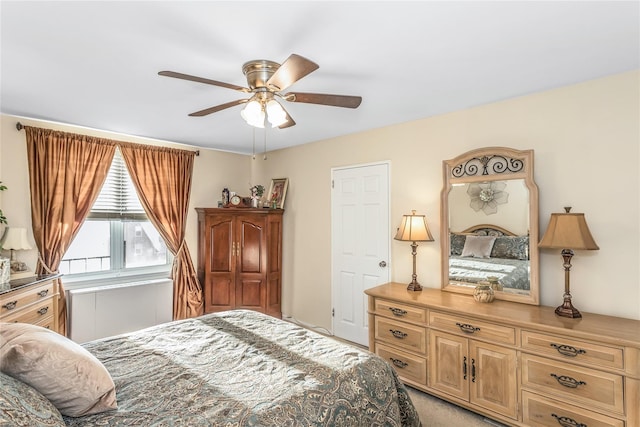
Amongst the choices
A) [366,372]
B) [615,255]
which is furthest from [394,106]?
[366,372]

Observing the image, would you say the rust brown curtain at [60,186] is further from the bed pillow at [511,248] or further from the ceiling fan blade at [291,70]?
the bed pillow at [511,248]

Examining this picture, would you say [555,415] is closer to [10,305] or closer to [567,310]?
[567,310]

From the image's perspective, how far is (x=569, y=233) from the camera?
221 centimetres

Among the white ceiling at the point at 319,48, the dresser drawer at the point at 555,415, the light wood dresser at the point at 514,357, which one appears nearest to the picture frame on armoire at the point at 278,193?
the white ceiling at the point at 319,48

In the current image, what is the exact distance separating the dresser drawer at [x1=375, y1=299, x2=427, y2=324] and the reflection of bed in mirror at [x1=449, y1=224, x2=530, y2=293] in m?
Answer: 0.54

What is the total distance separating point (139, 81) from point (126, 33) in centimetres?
67

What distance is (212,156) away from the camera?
15.3 ft

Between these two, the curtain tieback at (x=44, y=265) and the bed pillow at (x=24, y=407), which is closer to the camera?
the bed pillow at (x=24, y=407)

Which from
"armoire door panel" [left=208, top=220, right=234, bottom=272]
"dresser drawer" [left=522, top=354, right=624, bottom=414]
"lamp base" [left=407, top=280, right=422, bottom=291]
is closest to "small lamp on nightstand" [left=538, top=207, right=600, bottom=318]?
"dresser drawer" [left=522, top=354, right=624, bottom=414]

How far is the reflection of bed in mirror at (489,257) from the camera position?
2.59 meters

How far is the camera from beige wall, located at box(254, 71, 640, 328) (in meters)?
2.21

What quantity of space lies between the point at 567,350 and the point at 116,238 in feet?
14.6

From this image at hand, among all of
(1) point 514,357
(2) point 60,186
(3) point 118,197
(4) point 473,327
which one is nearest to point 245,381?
(4) point 473,327

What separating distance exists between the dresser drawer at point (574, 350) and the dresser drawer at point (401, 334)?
2.42ft
